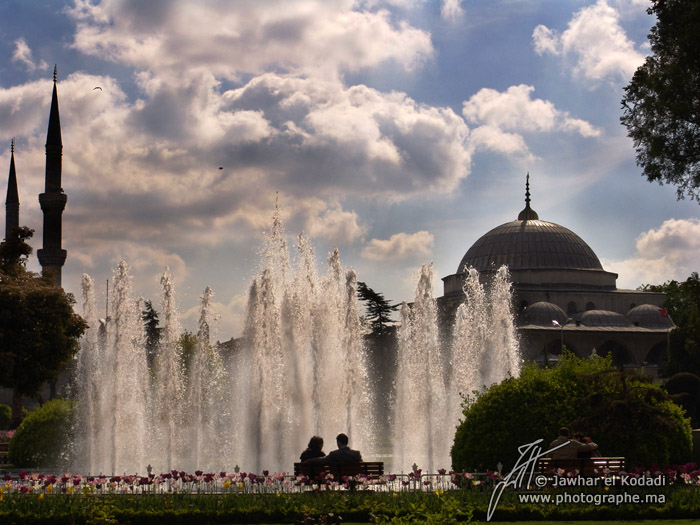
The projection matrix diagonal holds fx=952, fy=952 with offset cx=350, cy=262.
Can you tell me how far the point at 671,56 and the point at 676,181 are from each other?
2087 mm

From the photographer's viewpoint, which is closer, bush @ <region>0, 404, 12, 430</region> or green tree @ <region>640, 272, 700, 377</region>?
green tree @ <region>640, 272, 700, 377</region>

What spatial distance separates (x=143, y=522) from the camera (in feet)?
34.9

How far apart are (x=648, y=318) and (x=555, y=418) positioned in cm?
5136

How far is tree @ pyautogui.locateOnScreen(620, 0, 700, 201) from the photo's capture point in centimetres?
1538

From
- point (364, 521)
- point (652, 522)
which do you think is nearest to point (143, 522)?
point (364, 521)

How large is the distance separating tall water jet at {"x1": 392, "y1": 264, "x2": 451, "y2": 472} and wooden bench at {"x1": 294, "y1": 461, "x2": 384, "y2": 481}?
6.99 m

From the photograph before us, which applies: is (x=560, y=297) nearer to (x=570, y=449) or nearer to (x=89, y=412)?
(x=89, y=412)

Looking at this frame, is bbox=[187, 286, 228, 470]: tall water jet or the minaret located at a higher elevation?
the minaret

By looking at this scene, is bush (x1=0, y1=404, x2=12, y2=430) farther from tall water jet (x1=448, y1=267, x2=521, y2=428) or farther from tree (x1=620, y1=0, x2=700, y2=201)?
tree (x1=620, y1=0, x2=700, y2=201)

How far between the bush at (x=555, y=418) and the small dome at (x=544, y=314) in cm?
4424

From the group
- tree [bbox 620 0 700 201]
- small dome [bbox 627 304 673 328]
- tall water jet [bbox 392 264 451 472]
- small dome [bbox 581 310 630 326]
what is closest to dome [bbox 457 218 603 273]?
small dome [bbox 627 304 673 328]

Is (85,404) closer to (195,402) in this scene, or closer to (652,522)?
(195,402)
